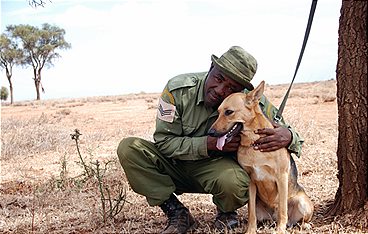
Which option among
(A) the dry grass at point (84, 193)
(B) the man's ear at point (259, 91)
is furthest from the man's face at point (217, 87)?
(A) the dry grass at point (84, 193)

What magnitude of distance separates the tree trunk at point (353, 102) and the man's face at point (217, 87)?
84 cm

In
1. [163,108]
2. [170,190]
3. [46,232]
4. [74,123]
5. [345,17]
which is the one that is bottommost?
[74,123]

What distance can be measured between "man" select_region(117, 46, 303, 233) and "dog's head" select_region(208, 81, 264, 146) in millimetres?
113

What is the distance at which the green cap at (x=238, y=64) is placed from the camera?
13.2ft

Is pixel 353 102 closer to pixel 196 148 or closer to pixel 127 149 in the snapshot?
pixel 196 148

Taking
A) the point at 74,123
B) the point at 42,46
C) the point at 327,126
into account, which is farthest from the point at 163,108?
the point at 42,46

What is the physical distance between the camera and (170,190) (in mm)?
4414

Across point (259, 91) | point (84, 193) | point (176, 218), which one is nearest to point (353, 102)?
point (259, 91)

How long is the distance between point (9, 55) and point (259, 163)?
1513 inches

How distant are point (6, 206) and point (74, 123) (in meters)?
10.1

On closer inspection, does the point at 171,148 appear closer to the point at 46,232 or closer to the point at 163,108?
the point at 163,108

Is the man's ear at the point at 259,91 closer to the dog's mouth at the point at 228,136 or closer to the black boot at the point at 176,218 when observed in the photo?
the dog's mouth at the point at 228,136

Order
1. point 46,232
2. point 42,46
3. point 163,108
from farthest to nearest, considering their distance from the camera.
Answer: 1. point 42,46
2. point 46,232
3. point 163,108

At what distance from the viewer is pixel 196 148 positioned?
4141mm
